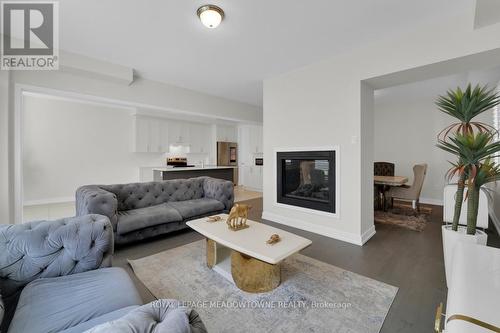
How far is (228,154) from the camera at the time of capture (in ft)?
28.1

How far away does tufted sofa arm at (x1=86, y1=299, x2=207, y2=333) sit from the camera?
0.72m

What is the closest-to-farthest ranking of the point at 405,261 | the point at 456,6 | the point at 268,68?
the point at 456,6 < the point at 405,261 < the point at 268,68

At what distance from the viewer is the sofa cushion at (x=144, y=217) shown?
2.78 meters

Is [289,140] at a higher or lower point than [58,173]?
higher

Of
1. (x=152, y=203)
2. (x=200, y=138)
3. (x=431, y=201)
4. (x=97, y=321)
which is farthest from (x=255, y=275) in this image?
(x=200, y=138)

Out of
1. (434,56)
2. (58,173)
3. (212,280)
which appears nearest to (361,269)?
(212,280)

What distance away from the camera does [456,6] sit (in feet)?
6.86

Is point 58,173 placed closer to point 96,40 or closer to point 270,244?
point 96,40

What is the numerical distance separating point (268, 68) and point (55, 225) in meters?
3.37

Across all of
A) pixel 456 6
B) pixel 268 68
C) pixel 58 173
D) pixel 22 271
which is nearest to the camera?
pixel 22 271

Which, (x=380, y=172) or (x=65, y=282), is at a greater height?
(x=380, y=172)

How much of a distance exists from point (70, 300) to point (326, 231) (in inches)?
118

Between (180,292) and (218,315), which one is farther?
(180,292)

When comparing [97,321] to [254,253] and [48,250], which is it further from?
[254,253]
